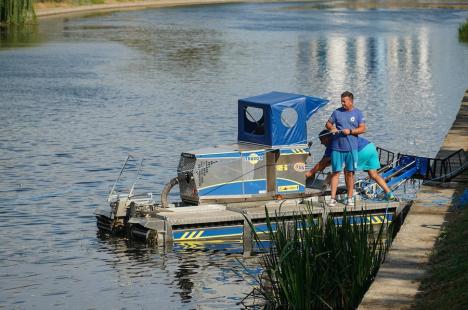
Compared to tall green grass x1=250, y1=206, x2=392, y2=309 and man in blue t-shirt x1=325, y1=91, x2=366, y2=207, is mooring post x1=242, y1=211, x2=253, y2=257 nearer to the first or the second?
man in blue t-shirt x1=325, y1=91, x2=366, y2=207

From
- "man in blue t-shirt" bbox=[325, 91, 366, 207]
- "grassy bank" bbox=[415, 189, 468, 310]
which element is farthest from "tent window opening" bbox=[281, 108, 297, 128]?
"grassy bank" bbox=[415, 189, 468, 310]

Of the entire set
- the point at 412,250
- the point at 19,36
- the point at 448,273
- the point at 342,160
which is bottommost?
the point at 19,36

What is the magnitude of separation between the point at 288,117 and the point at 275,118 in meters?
0.28

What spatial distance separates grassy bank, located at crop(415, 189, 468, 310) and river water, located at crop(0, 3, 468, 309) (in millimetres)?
3529

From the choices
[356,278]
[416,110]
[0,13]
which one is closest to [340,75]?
[416,110]

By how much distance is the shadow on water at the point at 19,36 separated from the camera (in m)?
77.2

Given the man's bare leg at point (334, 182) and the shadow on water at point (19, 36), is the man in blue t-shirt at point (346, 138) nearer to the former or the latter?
the man's bare leg at point (334, 182)

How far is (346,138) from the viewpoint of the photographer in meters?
22.8

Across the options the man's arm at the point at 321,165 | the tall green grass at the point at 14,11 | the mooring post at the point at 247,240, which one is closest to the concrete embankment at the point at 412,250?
the man's arm at the point at 321,165

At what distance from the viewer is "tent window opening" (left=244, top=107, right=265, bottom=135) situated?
79.9 ft

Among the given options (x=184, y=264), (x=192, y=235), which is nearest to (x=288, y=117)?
(x=192, y=235)

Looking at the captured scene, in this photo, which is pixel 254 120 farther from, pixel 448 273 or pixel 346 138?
pixel 448 273

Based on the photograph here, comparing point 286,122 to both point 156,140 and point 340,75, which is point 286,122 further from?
point 340,75

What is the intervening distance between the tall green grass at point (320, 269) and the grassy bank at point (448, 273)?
0.92 meters
